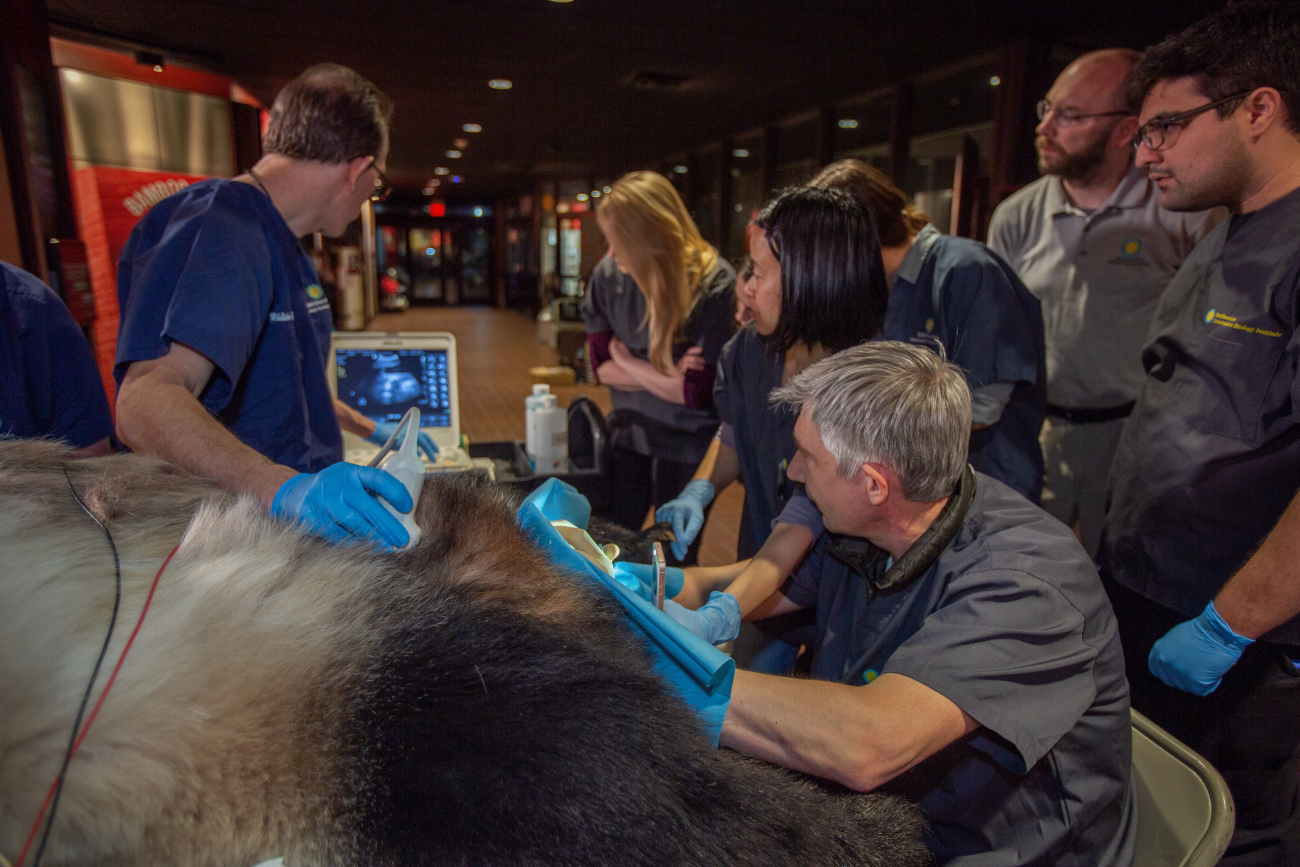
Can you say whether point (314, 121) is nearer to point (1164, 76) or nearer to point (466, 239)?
point (1164, 76)

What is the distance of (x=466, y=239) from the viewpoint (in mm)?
26344

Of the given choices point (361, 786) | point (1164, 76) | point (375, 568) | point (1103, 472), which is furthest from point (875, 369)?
point (1103, 472)

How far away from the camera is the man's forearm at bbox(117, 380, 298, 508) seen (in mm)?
1110

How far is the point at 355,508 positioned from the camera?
32.4 inches

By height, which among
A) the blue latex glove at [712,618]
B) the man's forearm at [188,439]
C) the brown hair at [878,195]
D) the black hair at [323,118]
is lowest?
the blue latex glove at [712,618]

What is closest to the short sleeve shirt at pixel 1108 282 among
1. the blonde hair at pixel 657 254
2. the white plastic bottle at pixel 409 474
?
the blonde hair at pixel 657 254

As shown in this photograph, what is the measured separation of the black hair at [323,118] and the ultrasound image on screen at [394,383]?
104 cm

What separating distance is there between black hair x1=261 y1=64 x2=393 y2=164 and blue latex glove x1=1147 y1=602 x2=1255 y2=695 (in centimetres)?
209

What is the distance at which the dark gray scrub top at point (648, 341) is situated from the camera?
2807 mm

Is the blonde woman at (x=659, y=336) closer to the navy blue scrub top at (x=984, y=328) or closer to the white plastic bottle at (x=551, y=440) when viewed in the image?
the white plastic bottle at (x=551, y=440)

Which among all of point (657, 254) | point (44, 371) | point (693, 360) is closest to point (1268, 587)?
point (693, 360)

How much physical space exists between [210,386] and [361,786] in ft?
3.92

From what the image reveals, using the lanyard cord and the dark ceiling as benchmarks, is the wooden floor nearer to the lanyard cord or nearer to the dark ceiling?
the dark ceiling

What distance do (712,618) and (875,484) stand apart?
1.18 ft
